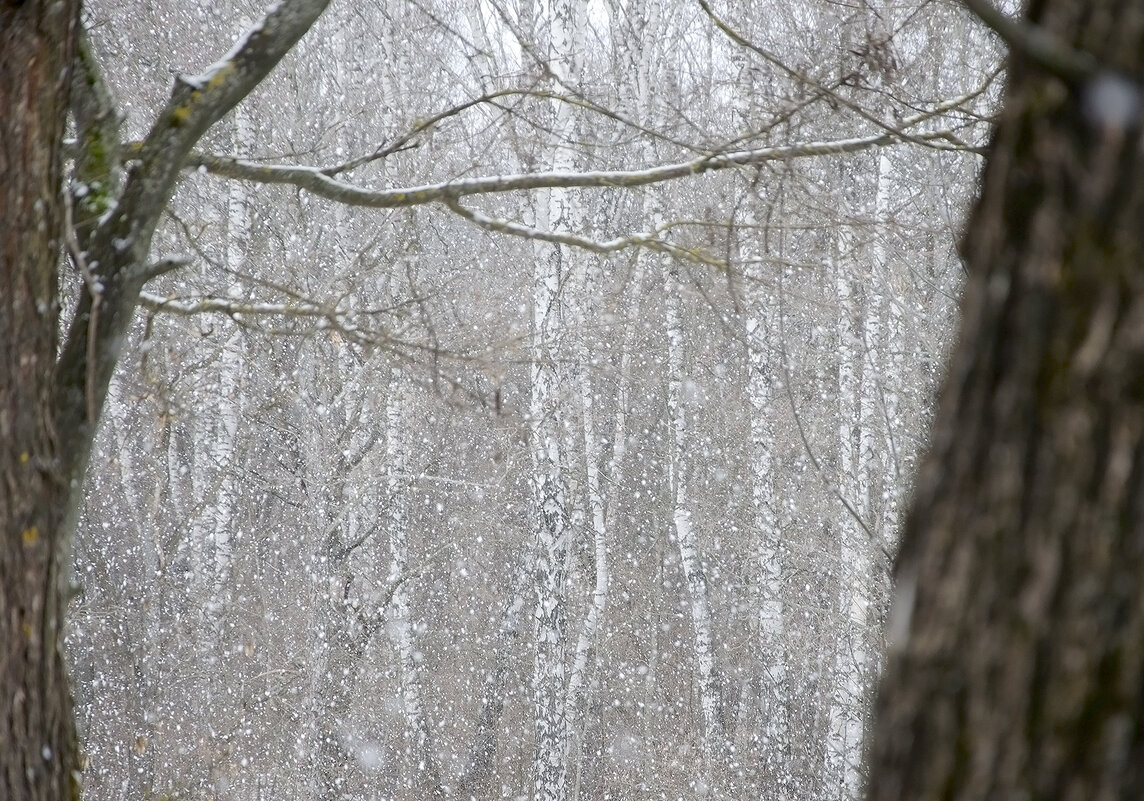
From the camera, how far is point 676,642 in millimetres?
14305

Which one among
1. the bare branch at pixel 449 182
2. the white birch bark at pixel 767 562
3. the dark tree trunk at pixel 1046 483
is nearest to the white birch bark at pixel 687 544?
the white birch bark at pixel 767 562

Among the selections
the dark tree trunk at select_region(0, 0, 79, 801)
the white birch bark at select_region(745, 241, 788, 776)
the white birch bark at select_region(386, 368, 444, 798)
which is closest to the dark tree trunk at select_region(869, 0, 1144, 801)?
the dark tree trunk at select_region(0, 0, 79, 801)

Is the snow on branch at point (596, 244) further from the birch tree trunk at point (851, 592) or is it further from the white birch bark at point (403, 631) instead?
the white birch bark at point (403, 631)

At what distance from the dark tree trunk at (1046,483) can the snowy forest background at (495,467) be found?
18.4ft

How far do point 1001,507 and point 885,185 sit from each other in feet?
31.2

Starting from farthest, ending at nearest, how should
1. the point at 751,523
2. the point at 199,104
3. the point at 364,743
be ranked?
the point at 751,523 → the point at 364,743 → the point at 199,104

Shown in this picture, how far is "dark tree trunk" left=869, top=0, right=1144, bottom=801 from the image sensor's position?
3.06 feet

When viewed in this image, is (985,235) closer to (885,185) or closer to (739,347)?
(885,185)

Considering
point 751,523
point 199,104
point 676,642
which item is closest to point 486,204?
point 751,523

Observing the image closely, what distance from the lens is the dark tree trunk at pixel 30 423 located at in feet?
6.65

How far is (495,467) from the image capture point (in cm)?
1474

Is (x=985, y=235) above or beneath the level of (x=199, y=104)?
beneath

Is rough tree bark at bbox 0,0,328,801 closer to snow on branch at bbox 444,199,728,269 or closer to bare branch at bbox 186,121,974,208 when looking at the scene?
bare branch at bbox 186,121,974,208

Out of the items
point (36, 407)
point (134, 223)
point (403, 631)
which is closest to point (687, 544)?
point (403, 631)
